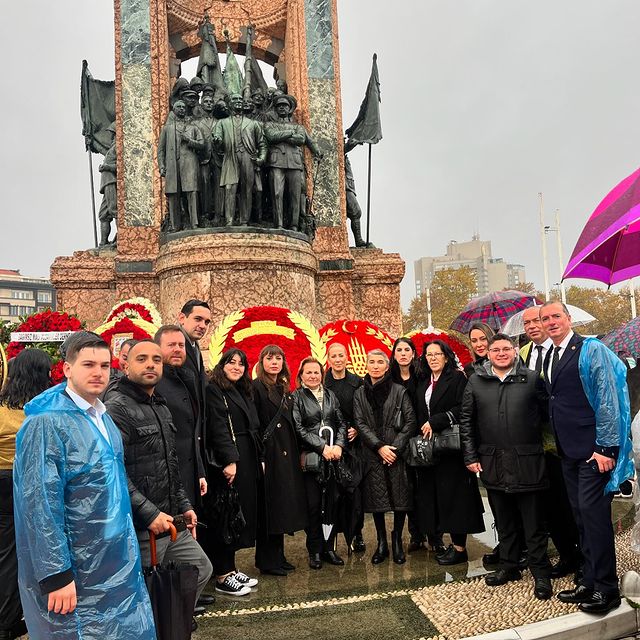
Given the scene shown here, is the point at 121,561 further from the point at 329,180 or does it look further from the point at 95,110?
the point at 95,110

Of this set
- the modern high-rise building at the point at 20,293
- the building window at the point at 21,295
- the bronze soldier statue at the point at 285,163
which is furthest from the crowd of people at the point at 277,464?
the building window at the point at 21,295

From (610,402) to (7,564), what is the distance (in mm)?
3257

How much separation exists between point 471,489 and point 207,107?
751 centimetres

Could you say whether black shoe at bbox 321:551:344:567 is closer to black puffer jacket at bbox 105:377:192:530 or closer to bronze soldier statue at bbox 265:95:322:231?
black puffer jacket at bbox 105:377:192:530

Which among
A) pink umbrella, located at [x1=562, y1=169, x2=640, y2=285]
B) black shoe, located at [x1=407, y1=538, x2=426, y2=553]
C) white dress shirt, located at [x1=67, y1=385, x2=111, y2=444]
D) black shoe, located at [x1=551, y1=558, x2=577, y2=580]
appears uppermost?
pink umbrella, located at [x1=562, y1=169, x2=640, y2=285]

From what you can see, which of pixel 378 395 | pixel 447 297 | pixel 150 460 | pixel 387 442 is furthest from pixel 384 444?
pixel 447 297

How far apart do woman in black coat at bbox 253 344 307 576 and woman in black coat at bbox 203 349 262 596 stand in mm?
87

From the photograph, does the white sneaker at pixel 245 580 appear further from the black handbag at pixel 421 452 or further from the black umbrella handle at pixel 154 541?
the black umbrella handle at pixel 154 541

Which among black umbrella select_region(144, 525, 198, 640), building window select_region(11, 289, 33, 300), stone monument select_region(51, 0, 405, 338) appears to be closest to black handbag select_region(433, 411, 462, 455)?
black umbrella select_region(144, 525, 198, 640)

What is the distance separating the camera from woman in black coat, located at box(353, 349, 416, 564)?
16.4ft

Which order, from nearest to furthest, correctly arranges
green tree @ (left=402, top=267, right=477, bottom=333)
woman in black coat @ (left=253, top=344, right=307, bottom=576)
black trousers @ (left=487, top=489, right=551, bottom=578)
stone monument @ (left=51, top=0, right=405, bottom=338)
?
black trousers @ (left=487, top=489, right=551, bottom=578) → woman in black coat @ (left=253, top=344, right=307, bottom=576) → stone monument @ (left=51, top=0, right=405, bottom=338) → green tree @ (left=402, top=267, right=477, bottom=333)

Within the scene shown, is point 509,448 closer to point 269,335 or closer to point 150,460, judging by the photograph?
point 150,460

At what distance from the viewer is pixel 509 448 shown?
172 inches

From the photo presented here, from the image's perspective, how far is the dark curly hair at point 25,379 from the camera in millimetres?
3275
